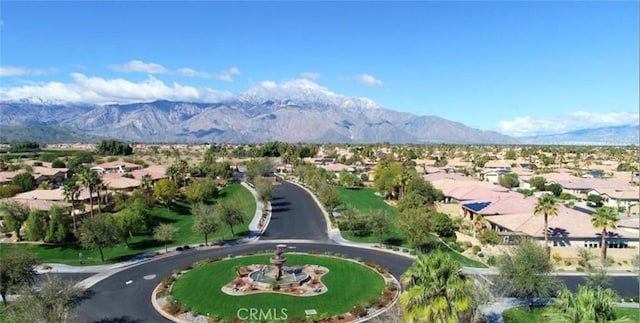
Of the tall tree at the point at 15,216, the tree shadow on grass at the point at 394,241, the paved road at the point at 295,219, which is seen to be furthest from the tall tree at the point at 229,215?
the tall tree at the point at 15,216

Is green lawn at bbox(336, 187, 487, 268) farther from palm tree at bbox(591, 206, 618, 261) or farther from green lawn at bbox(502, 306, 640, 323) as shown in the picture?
palm tree at bbox(591, 206, 618, 261)

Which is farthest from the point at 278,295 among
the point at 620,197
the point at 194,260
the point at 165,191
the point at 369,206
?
the point at 620,197

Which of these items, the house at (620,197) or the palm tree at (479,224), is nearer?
the palm tree at (479,224)

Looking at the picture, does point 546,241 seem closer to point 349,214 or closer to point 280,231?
point 349,214

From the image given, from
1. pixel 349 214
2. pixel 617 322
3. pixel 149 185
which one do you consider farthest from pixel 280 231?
pixel 617 322

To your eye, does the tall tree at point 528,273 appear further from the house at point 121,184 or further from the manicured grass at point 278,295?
the house at point 121,184
